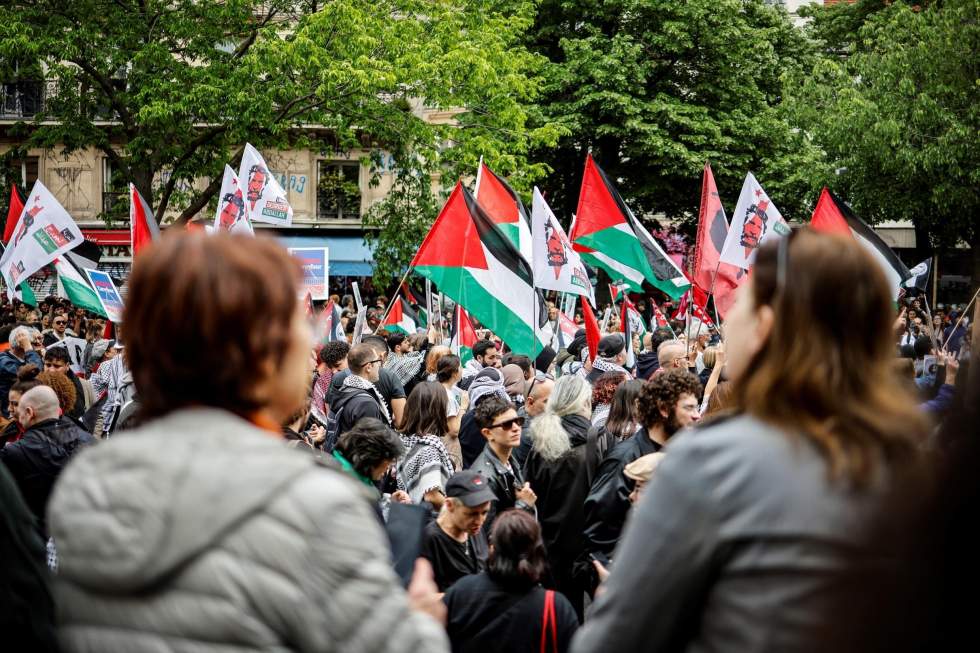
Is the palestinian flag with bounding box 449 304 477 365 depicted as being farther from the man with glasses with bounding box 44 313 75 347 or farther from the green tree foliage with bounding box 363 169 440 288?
the green tree foliage with bounding box 363 169 440 288

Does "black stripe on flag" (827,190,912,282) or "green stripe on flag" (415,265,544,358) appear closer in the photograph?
"green stripe on flag" (415,265,544,358)

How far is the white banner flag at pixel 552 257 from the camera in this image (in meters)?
10.6

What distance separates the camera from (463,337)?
11969 millimetres

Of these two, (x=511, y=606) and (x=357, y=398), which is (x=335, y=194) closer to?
(x=357, y=398)

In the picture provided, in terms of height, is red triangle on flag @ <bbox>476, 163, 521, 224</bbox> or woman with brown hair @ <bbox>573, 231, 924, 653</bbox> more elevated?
red triangle on flag @ <bbox>476, 163, 521, 224</bbox>

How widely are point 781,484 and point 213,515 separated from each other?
2.99ft

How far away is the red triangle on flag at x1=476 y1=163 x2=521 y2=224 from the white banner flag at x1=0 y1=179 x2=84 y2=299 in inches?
193

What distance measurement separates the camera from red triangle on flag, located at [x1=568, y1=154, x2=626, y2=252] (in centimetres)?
1126

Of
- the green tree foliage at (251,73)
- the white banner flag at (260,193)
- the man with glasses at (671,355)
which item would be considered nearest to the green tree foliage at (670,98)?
the green tree foliage at (251,73)

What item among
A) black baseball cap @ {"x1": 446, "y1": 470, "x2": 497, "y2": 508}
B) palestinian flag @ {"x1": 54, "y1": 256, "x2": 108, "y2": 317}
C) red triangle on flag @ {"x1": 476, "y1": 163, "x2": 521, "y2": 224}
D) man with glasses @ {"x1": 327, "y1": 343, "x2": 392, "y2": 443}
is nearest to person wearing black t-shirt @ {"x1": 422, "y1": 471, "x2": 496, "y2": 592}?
black baseball cap @ {"x1": 446, "y1": 470, "x2": 497, "y2": 508}

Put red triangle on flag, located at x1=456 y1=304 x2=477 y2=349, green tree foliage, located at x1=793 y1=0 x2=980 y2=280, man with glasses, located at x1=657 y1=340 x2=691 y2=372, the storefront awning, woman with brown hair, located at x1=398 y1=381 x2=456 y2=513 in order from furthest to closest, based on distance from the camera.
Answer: the storefront awning
green tree foliage, located at x1=793 y1=0 x2=980 y2=280
red triangle on flag, located at x1=456 y1=304 x2=477 y2=349
man with glasses, located at x1=657 y1=340 x2=691 y2=372
woman with brown hair, located at x1=398 y1=381 x2=456 y2=513

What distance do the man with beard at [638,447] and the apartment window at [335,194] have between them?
102 ft

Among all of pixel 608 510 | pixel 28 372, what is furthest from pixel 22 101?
pixel 608 510

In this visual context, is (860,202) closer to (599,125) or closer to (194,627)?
(599,125)
